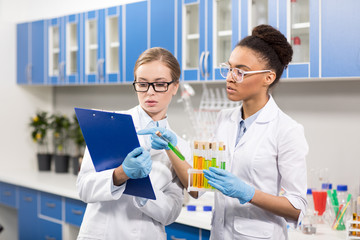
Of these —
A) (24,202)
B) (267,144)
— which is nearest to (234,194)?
(267,144)

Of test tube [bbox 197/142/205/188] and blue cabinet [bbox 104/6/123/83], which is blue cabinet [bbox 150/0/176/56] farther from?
test tube [bbox 197/142/205/188]

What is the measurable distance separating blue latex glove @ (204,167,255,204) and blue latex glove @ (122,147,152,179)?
209 mm

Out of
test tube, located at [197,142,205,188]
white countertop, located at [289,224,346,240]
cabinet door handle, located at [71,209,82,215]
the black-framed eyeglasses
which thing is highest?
the black-framed eyeglasses

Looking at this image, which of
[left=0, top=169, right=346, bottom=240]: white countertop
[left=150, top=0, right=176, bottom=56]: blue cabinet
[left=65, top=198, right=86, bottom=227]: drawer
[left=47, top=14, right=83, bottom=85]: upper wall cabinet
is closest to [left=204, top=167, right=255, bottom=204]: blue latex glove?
[left=0, top=169, right=346, bottom=240]: white countertop

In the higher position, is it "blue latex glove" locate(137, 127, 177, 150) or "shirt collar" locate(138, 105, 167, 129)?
"shirt collar" locate(138, 105, 167, 129)

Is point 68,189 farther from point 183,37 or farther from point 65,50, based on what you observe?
point 183,37

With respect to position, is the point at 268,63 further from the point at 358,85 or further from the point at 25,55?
the point at 25,55

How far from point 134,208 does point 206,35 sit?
150cm

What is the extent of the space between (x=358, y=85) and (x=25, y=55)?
116 inches

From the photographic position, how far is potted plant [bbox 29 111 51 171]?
14.0 ft

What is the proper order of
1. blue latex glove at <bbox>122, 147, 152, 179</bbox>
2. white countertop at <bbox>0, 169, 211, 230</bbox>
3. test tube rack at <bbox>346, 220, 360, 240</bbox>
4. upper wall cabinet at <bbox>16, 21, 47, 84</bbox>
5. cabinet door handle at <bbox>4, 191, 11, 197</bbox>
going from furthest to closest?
1. upper wall cabinet at <bbox>16, 21, 47, 84</bbox>
2. cabinet door handle at <bbox>4, 191, 11, 197</bbox>
3. white countertop at <bbox>0, 169, 211, 230</bbox>
4. test tube rack at <bbox>346, 220, 360, 240</bbox>
5. blue latex glove at <bbox>122, 147, 152, 179</bbox>

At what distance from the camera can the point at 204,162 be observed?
1566 mm

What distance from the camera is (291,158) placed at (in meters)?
1.52

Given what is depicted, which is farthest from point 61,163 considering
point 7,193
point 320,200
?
point 320,200
